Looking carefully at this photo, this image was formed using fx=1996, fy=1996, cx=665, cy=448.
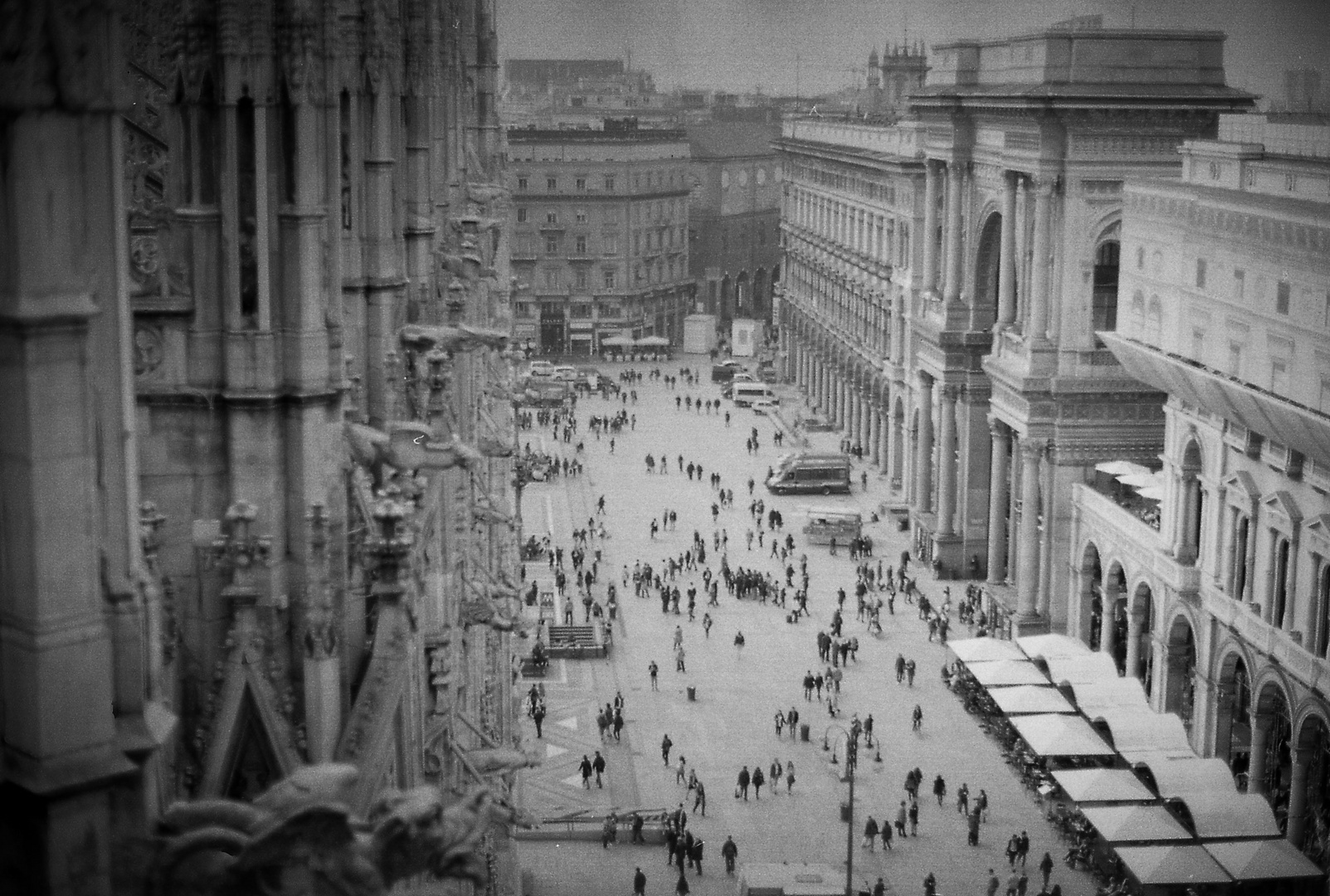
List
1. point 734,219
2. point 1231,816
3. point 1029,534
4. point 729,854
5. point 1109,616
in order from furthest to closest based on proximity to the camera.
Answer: point 734,219
point 1029,534
point 1109,616
point 729,854
point 1231,816

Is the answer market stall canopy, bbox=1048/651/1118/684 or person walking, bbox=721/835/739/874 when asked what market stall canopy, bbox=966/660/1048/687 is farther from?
person walking, bbox=721/835/739/874

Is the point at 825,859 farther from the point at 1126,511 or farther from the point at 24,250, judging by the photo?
the point at 24,250

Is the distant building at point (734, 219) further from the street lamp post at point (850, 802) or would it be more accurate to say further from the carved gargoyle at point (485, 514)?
the carved gargoyle at point (485, 514)

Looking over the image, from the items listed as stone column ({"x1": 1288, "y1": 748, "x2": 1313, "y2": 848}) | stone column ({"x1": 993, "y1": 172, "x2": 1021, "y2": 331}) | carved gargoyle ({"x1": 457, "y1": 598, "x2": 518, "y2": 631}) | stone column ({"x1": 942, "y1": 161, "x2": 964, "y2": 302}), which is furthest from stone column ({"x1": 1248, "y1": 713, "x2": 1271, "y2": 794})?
stone column ({"x1": 942, "y1": 161, "x2": 964, "y2": 302})

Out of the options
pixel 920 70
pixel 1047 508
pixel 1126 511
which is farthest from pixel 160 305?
pixel 920 70

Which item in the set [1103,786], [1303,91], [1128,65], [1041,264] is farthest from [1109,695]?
[1128,65]

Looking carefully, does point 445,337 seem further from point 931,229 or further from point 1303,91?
point 931,229
